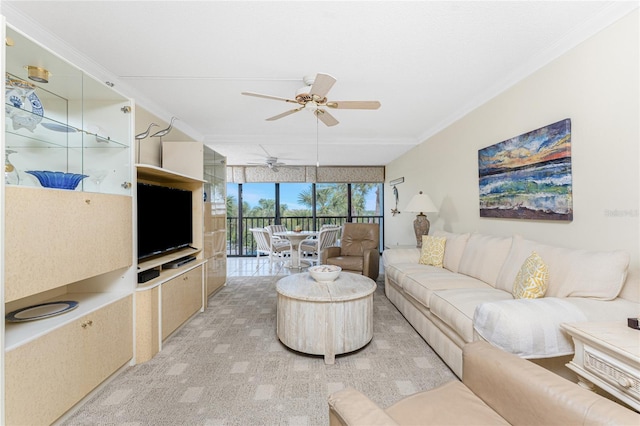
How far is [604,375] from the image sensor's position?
1107 mm

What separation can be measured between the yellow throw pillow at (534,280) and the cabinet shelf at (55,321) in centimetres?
287

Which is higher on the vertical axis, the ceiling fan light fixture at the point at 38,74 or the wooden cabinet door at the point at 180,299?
the ceiling fan light fixture at the point at 38,74

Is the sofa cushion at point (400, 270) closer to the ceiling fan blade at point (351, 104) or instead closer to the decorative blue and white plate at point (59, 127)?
the ceiling fan blade at point (351, 104)

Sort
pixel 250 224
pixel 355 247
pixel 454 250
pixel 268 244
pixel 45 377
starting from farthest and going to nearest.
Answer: pixel 250 224 < pixel 268 244 < pixel 355 247 < pixel 454 250 < pixel 45 377

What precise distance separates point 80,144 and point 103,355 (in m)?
1.51

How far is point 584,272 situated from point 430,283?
41.4 inches

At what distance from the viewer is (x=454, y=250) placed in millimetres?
2951

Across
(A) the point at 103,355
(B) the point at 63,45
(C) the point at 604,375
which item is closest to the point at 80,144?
(B) the point at 63,45

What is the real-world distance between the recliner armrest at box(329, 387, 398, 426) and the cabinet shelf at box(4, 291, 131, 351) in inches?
60.7

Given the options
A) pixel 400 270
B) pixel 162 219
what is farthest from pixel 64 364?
pixel 400 270

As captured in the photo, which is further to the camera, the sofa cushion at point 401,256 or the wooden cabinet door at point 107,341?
the sofa cushion at point 401,256

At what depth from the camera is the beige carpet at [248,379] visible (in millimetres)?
1576

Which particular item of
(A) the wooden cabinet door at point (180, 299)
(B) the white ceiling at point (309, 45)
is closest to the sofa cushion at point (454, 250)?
(B) the white ceiling at point (309, 45)

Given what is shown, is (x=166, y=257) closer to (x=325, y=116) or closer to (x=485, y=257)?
(x=325, y=116)
